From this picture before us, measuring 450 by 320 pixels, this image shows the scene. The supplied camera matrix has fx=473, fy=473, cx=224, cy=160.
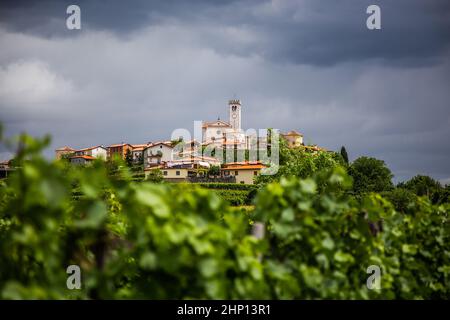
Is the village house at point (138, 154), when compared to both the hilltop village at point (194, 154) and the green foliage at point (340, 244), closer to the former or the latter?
the hilltop village at point (194, 154)

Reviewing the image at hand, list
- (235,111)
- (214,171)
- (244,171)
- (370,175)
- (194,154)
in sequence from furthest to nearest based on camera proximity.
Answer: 1. (235,111)
2. (194,154)
3. (214,171)
4. (244,171)
5. (370,175)

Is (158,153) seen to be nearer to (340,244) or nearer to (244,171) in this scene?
(244,171)

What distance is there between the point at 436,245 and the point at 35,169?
3.69 m

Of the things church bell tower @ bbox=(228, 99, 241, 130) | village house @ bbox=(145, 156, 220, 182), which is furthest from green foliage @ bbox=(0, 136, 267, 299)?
church bell tower @ bbox=(228, 99, 241, 130)

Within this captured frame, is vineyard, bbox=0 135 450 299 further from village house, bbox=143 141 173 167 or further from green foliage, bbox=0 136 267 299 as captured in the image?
village house, bbox=143 141 173 167

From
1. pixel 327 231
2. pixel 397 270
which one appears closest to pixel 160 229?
pixel 327 231

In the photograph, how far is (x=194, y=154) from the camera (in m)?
117

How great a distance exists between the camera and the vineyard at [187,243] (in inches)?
79.8

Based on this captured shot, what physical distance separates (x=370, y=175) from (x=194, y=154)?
165 ft

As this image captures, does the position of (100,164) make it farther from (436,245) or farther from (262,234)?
(436,245)

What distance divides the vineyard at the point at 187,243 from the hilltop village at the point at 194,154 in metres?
61.4

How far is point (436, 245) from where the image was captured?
432 cm

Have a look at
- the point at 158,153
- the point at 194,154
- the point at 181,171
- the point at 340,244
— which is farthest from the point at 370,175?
the point at 340,244

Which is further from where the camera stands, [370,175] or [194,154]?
[194,154]
